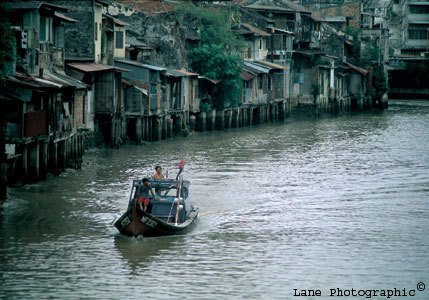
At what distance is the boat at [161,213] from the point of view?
32719 millimetres

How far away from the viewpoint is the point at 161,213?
1363 inches

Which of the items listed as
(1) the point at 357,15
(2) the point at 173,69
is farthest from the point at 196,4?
(1) the point at 357,15

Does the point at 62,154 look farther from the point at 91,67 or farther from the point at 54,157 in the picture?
the point at 91,67

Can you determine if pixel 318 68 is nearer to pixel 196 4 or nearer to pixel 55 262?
pixel 196 4

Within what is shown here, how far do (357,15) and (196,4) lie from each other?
1182 inches

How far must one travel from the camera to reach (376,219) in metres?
37.4

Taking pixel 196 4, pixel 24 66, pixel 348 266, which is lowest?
pixel 348 266

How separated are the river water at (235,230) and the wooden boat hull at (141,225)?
26cm

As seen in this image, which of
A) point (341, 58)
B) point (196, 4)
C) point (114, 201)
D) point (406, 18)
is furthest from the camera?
point (406, 18)

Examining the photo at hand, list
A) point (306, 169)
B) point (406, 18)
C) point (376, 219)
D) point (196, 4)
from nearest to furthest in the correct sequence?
point (376, 219) < point (306, 169) < point (196, 4) < point (406, 18)

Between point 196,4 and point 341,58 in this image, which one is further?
point 341,58

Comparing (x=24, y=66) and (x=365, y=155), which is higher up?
(x=24, y=66)

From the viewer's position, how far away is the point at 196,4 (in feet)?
263

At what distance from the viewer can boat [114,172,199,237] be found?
1288 inches
